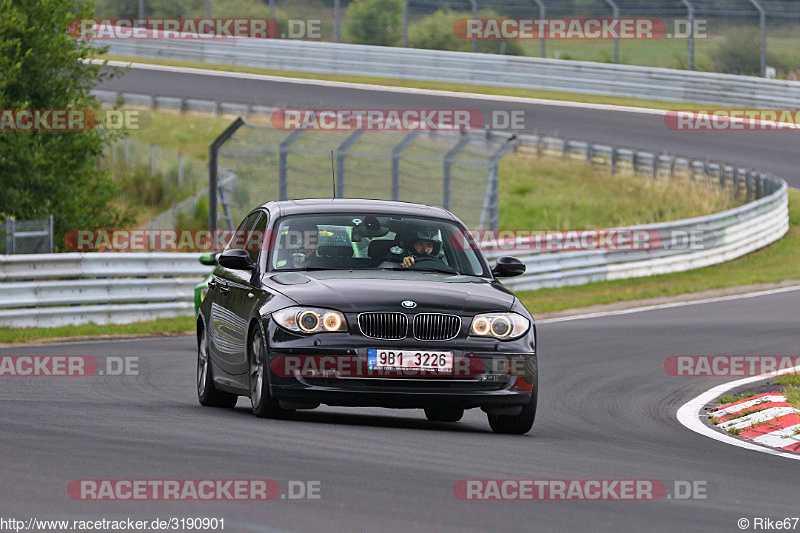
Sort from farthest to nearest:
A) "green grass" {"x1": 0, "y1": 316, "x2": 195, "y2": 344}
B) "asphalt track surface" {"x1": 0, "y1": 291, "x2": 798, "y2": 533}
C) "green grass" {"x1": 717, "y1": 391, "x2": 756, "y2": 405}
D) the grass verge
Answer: "green grass" {"x1": 0, "y1": 316, "x2": 195, "y2": 344} < "green grass" {"x1": 717, "y1": 391, "x2": 756, "y2": 405} < the grass verge < "asphalt track surface" {"x1": 0, "y1": 291, "x2": 798, "y2": 533}

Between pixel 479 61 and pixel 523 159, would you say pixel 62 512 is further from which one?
pixel 479 61

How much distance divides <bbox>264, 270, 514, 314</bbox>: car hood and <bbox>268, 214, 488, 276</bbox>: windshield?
209 millimetres

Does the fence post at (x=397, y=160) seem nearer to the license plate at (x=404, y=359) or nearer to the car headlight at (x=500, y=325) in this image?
the car headlight at (x=500, y=325)

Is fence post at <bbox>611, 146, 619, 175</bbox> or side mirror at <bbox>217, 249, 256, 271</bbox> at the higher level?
side mirror at <bbox>217, 249, 256, 271</bbox>

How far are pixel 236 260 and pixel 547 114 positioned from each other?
101 feet

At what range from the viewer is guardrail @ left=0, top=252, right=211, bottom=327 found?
18484 mm

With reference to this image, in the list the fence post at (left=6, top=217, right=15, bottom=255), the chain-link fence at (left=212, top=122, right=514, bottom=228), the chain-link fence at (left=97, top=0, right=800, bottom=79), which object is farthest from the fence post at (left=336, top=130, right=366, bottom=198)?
the chain-link fence at (left=97, top=0, right=800, bottom=79)

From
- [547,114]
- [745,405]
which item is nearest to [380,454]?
[745,405]

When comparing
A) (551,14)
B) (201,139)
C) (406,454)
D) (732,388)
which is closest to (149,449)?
(406,454)

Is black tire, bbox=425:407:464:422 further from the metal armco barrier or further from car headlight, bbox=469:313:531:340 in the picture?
the metal armco barrier

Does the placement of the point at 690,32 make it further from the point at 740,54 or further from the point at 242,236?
the point at 242,236

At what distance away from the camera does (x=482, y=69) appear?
43844mm

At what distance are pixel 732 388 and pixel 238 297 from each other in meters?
5.41

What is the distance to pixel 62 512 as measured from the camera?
6156 millimetres
